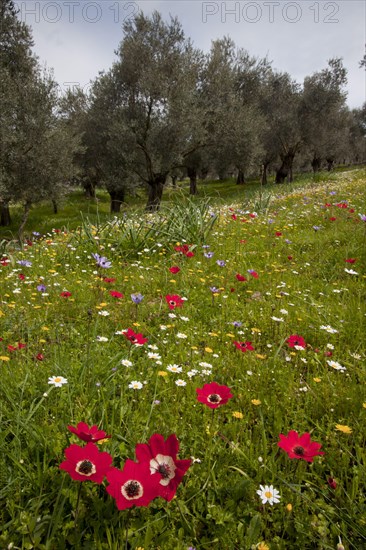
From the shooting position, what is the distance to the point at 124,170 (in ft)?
81.3

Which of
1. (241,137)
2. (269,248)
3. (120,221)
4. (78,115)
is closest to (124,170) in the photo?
(241,137)

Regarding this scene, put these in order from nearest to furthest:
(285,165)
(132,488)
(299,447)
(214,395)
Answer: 1. (132,488)
2. (299,447)
3. (214,395)
4. (285,165)

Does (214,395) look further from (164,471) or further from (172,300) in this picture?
(172,300)

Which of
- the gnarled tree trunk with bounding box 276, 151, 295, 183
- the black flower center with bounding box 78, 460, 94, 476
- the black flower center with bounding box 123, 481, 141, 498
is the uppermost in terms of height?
the gnarled tree trunk with bounding box 276, 151, 295, 183

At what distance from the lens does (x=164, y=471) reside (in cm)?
143

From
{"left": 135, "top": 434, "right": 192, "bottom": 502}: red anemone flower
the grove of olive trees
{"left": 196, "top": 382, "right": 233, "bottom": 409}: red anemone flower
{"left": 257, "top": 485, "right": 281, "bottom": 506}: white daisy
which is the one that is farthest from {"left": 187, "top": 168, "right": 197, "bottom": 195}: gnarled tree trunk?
{"left": 135, "top": 434, "right": 192, "bottom": 502}: red anemone flower

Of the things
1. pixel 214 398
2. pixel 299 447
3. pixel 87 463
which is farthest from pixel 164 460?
pixel 299 447

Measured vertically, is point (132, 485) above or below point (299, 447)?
above

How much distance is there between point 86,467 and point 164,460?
32 cm

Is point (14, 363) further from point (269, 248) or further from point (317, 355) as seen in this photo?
point (269, 248)

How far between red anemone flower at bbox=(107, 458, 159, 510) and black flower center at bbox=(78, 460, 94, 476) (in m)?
0.10

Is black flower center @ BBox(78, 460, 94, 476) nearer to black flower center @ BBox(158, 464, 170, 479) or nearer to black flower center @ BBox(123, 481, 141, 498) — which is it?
black flower center @ BBox(123, 481, 141, 498)

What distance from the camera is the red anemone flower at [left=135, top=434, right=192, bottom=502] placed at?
134 centimetres

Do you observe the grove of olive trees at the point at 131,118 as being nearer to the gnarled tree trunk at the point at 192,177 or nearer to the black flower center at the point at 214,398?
the gnarled tree trunk at the point at 192,177
